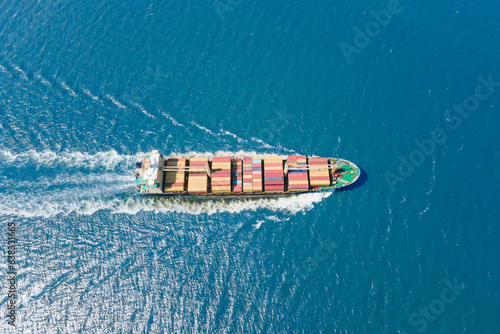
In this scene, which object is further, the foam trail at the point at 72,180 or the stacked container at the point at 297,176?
the foam trail at the point at 72,180

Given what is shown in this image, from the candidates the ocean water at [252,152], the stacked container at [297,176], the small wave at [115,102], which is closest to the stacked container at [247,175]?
the ocean water at [252,152]

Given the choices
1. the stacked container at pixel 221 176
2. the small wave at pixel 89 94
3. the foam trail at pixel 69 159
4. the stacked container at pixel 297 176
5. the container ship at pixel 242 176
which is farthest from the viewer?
the small wave at pixel 89 94

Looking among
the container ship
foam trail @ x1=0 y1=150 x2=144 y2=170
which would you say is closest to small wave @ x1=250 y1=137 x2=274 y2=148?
the container ship

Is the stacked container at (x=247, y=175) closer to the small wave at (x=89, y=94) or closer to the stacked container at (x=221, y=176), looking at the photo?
the stacked container at (x=221, y=176)

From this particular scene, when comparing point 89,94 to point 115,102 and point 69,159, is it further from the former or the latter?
point 69,159

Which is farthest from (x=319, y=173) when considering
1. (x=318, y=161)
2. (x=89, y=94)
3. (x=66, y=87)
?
(x=66, y=87)
